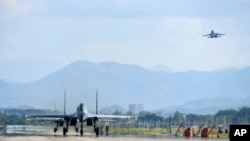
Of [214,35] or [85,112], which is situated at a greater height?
[214,35]

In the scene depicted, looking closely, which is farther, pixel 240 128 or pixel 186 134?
pixel 186 134

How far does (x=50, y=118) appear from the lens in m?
109

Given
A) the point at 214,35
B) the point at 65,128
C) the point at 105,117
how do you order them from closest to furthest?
the point at 65,128
the point at 105,117
the point at 214,35

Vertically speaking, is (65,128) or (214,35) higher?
(214,35)

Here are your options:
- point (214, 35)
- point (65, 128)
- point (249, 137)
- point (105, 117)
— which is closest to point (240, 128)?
point (249, 137)

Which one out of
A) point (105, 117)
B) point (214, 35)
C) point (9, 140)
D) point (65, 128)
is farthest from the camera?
point (214, 35)

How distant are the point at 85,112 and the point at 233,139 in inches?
2727

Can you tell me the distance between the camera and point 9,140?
69000 mm

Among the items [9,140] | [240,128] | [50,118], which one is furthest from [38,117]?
[240,128]

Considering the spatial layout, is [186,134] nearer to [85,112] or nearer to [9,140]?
[85,112]

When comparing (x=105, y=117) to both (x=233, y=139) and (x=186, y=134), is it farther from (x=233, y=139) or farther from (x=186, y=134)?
(x=233, y=139)

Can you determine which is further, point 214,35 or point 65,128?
point 214,35

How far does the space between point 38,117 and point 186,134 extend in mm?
23396

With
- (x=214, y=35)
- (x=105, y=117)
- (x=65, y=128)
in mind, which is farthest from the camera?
(x=214, y=35)
